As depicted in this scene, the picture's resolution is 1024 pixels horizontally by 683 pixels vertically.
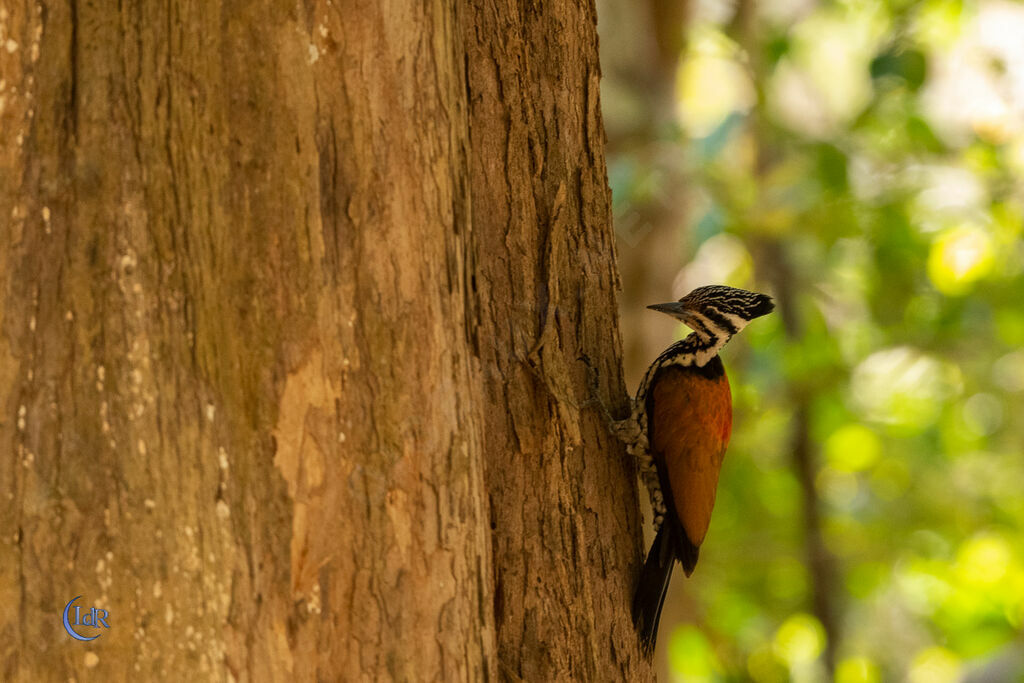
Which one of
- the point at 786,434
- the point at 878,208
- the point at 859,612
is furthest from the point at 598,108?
the point at 859,612

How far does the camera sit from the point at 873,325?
20.0ft

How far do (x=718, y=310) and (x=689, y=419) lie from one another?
13.3 inches

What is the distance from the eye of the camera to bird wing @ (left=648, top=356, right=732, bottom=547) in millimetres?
2756

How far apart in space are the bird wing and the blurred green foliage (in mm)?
1800

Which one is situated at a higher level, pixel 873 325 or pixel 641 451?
pixel 873 325

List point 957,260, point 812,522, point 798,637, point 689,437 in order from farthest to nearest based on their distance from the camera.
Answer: point 798,637
point 812,522
point 957,260
point 689,437

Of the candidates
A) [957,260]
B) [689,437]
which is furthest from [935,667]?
[689,437]

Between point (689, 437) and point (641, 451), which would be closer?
point (641, 451)

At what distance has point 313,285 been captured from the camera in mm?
1550

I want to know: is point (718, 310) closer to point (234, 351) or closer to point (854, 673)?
point (234, 351)

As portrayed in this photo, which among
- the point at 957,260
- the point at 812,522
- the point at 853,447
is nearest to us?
the point at 957,260

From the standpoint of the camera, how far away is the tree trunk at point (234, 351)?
1.48m

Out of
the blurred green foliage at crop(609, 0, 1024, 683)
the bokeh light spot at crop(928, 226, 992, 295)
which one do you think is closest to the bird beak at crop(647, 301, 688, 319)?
the blurred green foliage at crop(609, 0, 1024, 683)

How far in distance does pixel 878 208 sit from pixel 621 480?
359 centimetres
